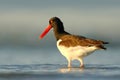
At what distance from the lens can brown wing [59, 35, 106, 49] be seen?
804 inches

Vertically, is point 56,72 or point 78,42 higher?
point 78,42

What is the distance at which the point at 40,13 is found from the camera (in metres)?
33.4

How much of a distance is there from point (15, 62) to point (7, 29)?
9372mm

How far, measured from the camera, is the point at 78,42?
2077 cm

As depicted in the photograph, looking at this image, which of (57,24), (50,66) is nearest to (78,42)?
(50,66)

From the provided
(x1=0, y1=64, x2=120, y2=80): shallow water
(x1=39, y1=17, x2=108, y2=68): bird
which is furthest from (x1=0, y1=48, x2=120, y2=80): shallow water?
(x1=39, y1=17, x2=108, y2=68): bird

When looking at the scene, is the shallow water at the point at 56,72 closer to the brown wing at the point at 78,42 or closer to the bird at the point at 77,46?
the bird at the point at 77,46

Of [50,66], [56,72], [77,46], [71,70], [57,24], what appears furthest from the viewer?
[57,24]

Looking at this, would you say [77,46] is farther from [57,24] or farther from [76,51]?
[57,24]

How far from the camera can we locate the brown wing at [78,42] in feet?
67.0

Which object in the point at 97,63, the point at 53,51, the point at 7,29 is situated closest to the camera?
the point at 97,63

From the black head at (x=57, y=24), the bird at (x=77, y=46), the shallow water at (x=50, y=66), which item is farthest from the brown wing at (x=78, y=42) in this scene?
the black head at (x=57, y=24)

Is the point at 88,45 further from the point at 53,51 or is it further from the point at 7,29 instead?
the point at 7,29

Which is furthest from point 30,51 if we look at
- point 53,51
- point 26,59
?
point 26,59
